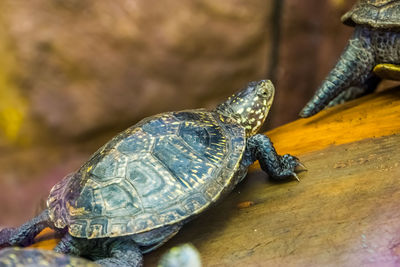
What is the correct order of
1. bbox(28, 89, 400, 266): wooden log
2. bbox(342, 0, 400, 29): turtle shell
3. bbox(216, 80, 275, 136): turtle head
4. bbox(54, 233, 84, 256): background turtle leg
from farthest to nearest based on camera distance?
1. bbox(342, 0, 400, 29): turtle shell
2. bbox(216, 80, 275, 136): turtle head
3. bbox(54, 233, 84, 256): background turtle leg
4. bbox(28, 89, 400, 266): wooden log

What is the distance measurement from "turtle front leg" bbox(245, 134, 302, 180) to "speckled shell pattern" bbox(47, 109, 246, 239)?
8 cm

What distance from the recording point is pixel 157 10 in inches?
106

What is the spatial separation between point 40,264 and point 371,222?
1.11m

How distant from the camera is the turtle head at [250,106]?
2.06 meters

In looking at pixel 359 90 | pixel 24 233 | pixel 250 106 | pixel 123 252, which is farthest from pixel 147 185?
pixel 359 90

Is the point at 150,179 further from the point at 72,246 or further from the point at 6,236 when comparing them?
the point at 6,236

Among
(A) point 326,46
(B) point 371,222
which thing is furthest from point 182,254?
(A) point 326,46

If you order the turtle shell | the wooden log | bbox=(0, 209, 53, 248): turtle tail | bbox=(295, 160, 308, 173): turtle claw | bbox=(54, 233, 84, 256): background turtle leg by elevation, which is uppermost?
the turtle shell

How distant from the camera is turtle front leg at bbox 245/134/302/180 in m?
1.82

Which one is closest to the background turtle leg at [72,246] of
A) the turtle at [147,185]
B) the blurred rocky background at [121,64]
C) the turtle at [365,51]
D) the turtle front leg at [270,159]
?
the turtle at [147,185]

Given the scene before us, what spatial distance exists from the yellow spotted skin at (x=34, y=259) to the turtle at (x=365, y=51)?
5.42 feet

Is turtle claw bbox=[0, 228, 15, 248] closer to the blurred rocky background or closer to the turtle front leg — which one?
the blurred rocky background

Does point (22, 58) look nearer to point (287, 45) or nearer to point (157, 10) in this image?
point (157, 10)

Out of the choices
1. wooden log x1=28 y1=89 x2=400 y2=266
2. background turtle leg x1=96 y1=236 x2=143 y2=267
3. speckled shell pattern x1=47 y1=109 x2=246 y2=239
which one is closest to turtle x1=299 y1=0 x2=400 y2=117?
wooden log x1=28 y1=89 x2=400 y2=266
